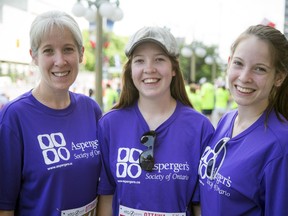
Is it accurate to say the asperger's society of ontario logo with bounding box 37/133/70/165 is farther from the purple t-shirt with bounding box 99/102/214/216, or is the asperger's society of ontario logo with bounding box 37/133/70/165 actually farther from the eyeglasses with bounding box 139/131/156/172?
the eyeglasses with bounding box 139/131/156/172

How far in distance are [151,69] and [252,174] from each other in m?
0.99

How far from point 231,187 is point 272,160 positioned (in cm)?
29

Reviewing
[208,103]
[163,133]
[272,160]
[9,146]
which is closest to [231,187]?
[272,160]

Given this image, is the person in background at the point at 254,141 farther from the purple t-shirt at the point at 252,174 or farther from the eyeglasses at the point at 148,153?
the eyeglasses at the point at 148,153

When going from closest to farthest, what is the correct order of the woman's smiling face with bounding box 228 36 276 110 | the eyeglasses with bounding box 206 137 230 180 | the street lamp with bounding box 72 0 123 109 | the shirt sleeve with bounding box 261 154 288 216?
the shirt sleeve with bounding box 261 154 288 216 → the woman's smiling face with bounding box 228 36 276 110 → the eyeglasses with bounding box 206 137 230 180 → the street lamp with bounding box 72 0 123 109

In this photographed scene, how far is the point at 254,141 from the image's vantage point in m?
1.93

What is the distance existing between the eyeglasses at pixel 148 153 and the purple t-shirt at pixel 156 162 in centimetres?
3

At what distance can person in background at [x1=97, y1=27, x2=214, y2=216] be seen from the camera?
2.27 m

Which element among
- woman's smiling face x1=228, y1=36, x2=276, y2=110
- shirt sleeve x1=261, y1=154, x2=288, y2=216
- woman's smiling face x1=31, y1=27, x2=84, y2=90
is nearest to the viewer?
shirt sleeve x1=261, y1=154, x2=288, y2=216

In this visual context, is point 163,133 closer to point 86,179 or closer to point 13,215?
point 86,179

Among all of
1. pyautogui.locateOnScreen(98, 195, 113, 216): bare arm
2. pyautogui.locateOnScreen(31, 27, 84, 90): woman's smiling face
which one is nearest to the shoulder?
pyautogui.locateOnScreen(31, 27, 84, 90): woman's smiling face

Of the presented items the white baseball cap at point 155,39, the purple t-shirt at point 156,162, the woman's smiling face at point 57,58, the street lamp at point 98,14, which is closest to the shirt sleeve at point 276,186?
the purple t-shirt at point 156,162

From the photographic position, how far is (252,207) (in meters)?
1.89

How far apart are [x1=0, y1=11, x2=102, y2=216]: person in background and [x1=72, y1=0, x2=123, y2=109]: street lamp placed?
19.5 feet
